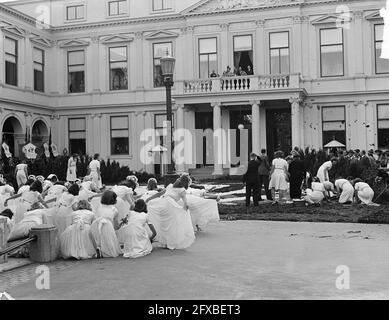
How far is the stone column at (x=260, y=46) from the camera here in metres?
35.2

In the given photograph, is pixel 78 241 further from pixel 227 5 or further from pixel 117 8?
pixel 117 8

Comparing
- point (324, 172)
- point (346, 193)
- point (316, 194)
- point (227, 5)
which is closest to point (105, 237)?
point (316, 194)

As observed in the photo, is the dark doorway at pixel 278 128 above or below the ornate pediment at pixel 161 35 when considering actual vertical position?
below

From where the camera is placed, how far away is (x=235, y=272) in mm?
8703

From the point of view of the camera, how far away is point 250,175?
18.0 m

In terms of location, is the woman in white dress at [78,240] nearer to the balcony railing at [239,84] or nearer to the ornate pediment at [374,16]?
the balcony railing at [239,84]

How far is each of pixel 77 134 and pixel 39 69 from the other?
5.06 meters

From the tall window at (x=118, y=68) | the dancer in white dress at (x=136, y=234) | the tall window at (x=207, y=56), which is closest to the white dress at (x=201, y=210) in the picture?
the dancer in white dress at (x=136, y=234)

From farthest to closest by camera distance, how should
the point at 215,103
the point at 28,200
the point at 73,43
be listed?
the point at 73,43
the point at 215,103
the point at 28,200

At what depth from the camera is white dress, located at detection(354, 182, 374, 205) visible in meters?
18.0

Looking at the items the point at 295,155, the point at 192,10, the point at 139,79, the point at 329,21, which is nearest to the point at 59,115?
the point at 139,79

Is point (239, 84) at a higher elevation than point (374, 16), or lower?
lower

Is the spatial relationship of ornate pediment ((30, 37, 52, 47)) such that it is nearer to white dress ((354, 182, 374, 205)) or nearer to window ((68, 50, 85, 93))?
window ((68, 50, 85, 93))

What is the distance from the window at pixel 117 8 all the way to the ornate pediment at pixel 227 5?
4.75 m
